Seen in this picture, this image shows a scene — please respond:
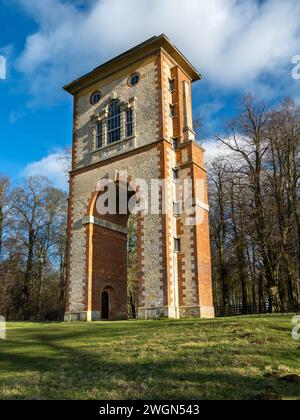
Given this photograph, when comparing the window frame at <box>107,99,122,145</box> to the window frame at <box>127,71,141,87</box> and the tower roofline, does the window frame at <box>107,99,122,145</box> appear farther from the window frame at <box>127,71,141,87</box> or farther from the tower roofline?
the tower roofline

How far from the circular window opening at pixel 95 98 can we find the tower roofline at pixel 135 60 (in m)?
0.91

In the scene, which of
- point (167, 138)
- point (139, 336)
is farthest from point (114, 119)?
point (139, 336)

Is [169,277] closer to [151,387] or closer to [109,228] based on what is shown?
[109,228]

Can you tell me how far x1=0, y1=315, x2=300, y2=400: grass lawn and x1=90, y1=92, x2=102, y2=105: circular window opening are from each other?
19481mm

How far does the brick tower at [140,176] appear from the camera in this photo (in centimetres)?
2128

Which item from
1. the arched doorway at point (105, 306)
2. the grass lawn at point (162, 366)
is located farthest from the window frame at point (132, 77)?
the grass lawn at point (162, 366)

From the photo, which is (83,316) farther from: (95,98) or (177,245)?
(95,98)

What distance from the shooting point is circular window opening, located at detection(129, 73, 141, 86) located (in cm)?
2581

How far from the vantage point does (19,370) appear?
26.9 ft

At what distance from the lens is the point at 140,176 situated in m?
23.5

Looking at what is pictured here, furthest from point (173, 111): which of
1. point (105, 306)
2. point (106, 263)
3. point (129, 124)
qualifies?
point (105, 306)

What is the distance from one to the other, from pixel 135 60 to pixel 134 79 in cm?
123
